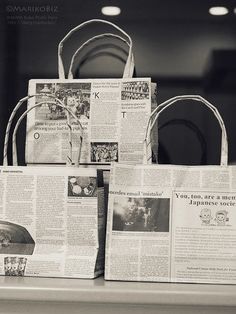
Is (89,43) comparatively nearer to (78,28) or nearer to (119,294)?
(78,28)

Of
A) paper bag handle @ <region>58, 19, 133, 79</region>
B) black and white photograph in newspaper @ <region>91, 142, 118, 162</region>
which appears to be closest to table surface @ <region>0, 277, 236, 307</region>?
black and white photograph in newspaper @ <region>91, 142, 118, 162</region>

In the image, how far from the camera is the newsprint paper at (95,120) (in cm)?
96

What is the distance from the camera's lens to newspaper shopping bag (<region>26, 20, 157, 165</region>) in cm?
96

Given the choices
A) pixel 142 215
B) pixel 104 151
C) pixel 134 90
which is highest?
pixel 134 90

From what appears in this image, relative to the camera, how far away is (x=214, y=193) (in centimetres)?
84

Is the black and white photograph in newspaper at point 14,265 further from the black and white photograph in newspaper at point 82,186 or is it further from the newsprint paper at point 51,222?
the black and white photograph in newspaper at point 82,186

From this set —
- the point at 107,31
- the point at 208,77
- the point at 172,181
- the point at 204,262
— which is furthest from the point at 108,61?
the point at 204,262

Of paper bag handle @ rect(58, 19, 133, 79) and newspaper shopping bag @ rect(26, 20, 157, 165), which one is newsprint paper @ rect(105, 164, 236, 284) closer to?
newspaper shopping bag @ rect(26, 20, 157, 165)

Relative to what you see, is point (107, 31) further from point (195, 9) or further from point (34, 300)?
Answer: point (34, 300)

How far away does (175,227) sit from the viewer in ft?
2.77

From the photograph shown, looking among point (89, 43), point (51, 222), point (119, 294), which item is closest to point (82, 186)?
point (51, 222)

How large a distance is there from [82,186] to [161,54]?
0.36 meters

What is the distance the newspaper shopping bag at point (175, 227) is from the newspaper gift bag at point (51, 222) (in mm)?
32

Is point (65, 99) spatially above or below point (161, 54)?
below
